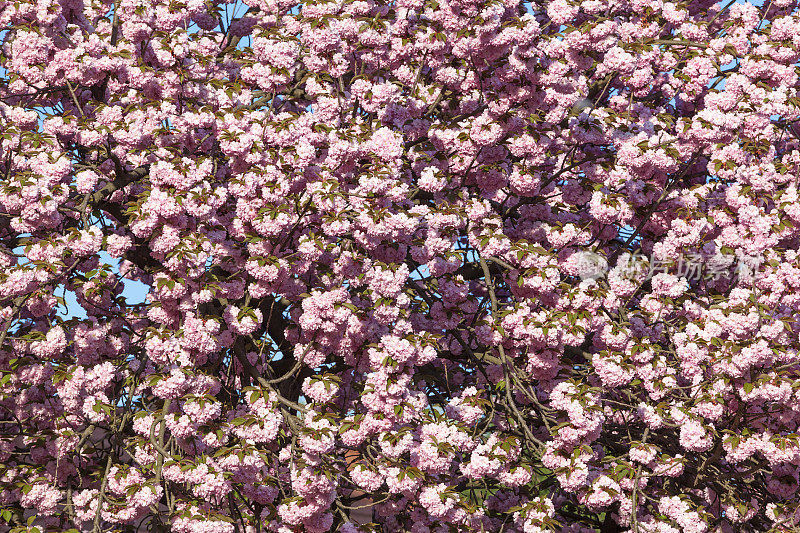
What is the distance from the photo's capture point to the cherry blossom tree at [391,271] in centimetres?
761

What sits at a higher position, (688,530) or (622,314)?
(622,314)

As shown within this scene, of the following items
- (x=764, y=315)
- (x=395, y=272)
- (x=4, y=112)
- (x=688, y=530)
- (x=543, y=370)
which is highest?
(x=4, y=112)

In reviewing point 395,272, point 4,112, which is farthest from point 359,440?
point 4,112

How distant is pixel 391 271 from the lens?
7.46 metres

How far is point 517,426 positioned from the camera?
28.1 feet

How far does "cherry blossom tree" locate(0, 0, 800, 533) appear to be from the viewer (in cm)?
761

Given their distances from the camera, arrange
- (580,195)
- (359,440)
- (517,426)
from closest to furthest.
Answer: (359,440)
(517,426)
(580,195)

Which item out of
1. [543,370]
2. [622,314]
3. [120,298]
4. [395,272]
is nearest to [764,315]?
[622,314]

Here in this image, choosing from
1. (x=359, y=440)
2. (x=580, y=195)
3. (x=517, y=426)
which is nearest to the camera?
(x=359, y=440)

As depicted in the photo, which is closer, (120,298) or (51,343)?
(51,343)

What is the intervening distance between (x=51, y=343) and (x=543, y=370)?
478 cm

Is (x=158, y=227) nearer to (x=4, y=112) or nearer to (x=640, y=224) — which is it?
(x=4, y=112)

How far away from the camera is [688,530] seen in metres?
8.01

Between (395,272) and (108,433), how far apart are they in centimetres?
384
